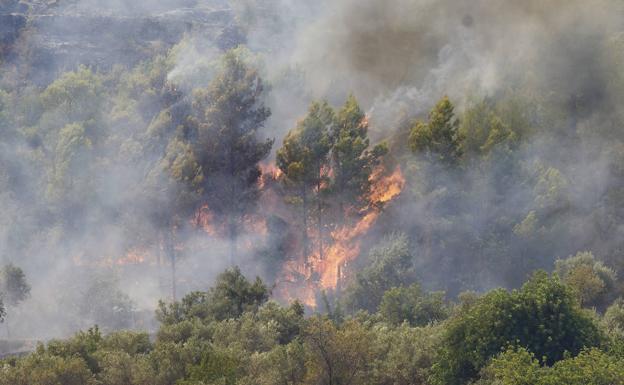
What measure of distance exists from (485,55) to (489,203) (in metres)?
18.8

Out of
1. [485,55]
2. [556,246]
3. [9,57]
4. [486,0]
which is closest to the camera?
[556,246]

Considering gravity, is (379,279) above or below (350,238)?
below

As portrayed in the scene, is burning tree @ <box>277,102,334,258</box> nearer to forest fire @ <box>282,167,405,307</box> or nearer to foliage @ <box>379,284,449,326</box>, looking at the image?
forest fire @ <box>282,167,405,307</box>

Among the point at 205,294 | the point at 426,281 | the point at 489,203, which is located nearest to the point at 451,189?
the point at 489,203

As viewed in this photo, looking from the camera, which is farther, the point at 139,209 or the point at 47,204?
the point at 47,204

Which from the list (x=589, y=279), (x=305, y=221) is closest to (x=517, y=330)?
(x=589, y=279)

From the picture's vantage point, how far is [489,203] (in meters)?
65.2

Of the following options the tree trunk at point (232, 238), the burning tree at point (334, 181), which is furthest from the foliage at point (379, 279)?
the tree trunk at point (232, 238)

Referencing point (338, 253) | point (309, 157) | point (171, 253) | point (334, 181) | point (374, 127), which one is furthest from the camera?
point (374, 127)

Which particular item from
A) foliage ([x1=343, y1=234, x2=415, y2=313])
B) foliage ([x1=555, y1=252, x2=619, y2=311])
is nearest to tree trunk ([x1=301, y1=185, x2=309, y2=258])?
foliage ([x1=343, y1=234, x2=415, y2=313])

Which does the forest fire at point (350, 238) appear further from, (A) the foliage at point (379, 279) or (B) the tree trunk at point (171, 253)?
(B) the tree trunk at point (171, 253)

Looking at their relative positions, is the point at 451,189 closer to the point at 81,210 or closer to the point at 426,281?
the point at 426,281

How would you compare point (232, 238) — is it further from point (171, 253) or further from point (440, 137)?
point (440, 137)

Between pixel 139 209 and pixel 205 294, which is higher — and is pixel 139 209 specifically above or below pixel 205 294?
above
